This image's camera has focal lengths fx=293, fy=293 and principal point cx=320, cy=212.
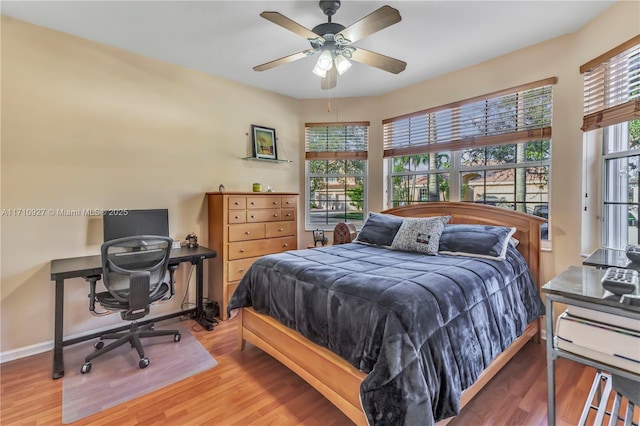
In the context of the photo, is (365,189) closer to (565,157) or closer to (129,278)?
(565,157)

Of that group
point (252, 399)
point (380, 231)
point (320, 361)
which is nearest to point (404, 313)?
point (320, 361)

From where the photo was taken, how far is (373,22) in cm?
186

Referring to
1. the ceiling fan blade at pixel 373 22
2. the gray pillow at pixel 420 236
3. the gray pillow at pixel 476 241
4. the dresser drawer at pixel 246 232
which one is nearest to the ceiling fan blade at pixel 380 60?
the ceiling fan blade at pixel 373 22

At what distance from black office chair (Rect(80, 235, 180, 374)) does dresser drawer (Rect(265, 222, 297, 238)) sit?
1.28 meters

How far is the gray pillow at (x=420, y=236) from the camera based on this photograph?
8.60 ft

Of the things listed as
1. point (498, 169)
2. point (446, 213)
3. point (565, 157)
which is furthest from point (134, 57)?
point (565, 157)

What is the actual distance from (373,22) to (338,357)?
6.76 feet

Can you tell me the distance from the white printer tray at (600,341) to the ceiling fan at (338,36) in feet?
6.19

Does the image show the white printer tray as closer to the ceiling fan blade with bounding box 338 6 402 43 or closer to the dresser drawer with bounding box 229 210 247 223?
the ceiling fan blade with bounding box 338 6 402 43

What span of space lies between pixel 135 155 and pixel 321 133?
2.38m

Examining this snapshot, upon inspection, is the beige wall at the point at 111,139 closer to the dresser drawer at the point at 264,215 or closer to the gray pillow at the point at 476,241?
the dresser drawer at the point at 264,215

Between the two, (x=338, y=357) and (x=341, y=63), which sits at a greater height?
(x=341, y=63)

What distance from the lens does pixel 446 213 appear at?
10.6 ft

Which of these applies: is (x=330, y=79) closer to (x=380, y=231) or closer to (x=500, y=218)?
(x=380, y=231)
